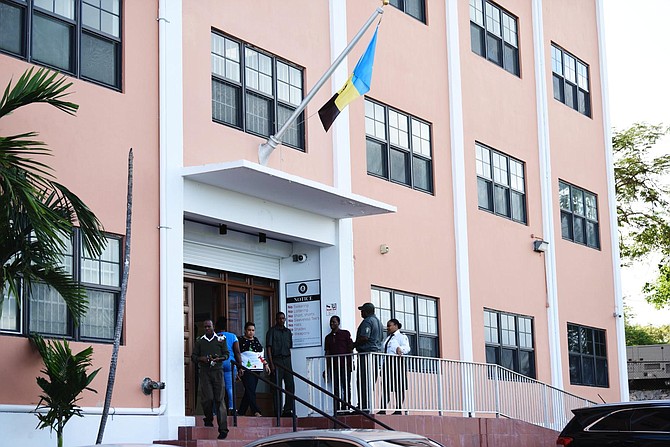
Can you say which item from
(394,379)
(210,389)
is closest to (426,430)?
(394,379)

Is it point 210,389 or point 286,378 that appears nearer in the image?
point 210,389

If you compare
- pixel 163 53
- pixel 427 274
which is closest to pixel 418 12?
pixel 427 274

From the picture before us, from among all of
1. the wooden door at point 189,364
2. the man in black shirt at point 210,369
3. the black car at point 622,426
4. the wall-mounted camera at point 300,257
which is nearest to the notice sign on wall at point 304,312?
the wall-mounted camera at point 300,257

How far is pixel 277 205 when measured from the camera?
18.3 m

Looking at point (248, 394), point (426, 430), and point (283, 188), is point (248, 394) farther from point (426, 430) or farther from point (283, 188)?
point (283, 188)

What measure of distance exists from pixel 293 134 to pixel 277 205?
1.36m

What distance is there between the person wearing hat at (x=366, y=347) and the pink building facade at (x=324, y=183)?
1261 mm

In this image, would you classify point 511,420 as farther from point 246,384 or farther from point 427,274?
point 246,384

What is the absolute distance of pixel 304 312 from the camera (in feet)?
63.8

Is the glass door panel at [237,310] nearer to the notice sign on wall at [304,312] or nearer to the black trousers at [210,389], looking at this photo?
the notice sign on wall at [304,312]

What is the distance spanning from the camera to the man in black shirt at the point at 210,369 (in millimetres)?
15219

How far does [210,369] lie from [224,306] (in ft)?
9.72

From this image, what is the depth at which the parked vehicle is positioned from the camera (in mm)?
10719

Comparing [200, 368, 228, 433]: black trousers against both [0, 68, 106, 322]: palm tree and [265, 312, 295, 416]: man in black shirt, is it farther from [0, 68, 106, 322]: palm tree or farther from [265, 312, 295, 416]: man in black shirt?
[0, 68, 106, 322]: palm tree
